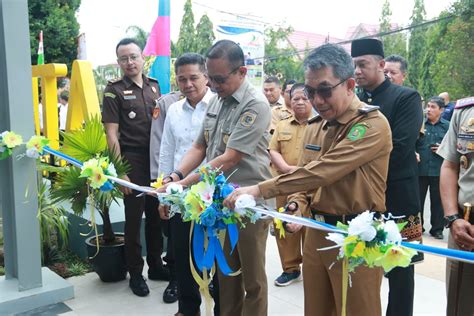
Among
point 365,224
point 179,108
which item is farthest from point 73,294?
point 365,224

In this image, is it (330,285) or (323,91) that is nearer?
(323,91)

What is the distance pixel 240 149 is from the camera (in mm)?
2465

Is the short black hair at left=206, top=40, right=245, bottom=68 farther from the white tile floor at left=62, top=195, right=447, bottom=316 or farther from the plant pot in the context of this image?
the plant pot

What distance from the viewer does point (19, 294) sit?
137 inches

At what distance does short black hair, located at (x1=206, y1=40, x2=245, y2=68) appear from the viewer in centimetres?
248

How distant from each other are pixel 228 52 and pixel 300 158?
2.23ft

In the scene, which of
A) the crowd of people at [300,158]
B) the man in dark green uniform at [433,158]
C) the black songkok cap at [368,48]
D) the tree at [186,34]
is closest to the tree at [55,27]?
the crowd of people at [300,158]

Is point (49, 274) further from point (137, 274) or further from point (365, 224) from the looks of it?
point (365, 224)

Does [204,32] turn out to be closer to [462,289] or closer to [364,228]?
[462,289]

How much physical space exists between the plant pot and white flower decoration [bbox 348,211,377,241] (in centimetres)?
279

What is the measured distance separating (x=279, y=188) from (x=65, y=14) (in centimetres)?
1265

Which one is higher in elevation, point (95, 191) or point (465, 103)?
point (465, 103)

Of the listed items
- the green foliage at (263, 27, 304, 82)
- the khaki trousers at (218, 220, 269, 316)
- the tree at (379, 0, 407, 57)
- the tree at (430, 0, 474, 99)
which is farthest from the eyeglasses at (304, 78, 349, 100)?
the tree at (379, 0, 407, 57)

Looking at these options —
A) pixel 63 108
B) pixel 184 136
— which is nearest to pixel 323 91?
pixel 184 136
